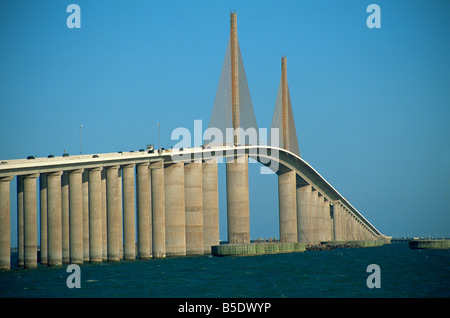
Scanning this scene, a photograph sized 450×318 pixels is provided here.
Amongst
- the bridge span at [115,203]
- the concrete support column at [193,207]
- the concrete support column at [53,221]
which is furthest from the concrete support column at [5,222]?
the concrete support column at [193,207]

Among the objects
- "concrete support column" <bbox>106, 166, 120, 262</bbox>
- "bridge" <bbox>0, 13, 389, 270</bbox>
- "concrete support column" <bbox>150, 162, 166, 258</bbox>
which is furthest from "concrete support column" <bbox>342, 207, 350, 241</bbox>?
"concrete support column" <bbox>106, 166, 120, 262</bbox>

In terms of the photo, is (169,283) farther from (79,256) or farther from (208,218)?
(208,218)

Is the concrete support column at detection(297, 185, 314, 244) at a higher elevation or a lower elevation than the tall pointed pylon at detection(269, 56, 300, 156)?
lower

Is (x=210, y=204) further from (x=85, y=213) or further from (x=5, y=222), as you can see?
(x=5, y=222)

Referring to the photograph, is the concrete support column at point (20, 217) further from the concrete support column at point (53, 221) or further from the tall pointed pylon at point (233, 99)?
the tall pointed pylon at point (233, 99)

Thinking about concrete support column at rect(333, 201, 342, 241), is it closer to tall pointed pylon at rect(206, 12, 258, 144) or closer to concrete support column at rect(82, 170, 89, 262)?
tall pointed pylon at rect(206, 12, 258, 144)

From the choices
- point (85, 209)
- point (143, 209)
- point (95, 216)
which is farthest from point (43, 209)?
point (143, 209)
